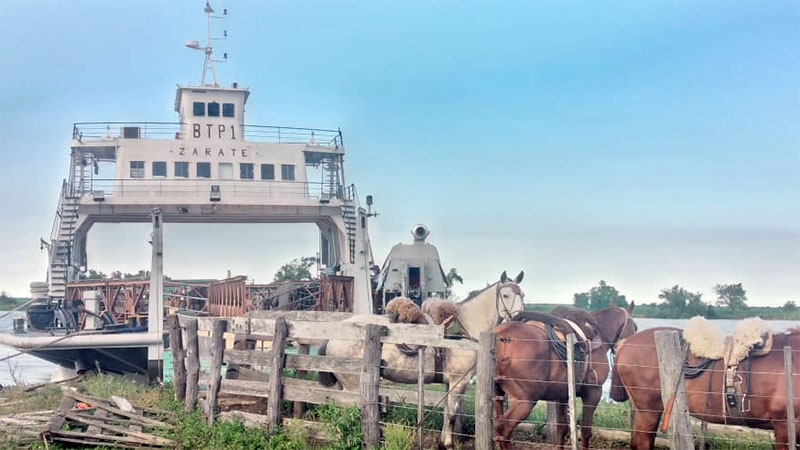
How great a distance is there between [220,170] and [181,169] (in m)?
1.10

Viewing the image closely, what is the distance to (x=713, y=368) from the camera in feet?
23.7

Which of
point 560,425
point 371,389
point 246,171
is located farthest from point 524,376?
point 246,171

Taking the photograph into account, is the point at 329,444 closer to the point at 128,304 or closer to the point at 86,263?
the point at 128,304

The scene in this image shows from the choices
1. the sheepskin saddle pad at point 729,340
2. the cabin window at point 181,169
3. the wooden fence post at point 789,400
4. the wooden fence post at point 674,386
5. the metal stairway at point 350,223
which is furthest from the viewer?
the cabin window at point 181,169

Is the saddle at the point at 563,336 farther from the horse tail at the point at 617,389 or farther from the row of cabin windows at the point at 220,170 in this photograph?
the row of cabin windows at the point at 220,170

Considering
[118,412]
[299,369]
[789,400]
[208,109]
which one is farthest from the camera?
[208,109]

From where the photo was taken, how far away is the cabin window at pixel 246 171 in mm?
20609

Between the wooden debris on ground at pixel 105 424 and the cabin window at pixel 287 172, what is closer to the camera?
the wooden debris on ground at pixel 105 424

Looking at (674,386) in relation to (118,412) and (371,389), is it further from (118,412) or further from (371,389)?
(118,412)

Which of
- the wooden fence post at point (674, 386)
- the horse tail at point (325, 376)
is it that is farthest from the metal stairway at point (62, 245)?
the wooden fence post at point (674, 386)

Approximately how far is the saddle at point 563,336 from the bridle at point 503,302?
2.25ft

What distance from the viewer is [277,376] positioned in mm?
8867

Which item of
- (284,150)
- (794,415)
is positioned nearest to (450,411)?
(794,415)

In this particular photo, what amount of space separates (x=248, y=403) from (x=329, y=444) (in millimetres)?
2789
